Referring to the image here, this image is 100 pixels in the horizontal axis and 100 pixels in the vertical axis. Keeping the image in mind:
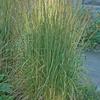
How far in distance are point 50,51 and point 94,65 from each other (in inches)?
91.2

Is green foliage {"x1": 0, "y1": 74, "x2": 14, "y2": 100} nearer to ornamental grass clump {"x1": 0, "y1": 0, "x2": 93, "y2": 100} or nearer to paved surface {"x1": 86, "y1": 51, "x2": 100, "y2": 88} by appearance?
ornamental grass clump {"x1": 0, "y1": 0, "x2": 93, "y2": 100}

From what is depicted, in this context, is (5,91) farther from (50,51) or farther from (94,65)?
(94,65)

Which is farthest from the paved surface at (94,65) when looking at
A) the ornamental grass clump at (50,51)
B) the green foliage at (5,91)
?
the green foliage at (5,91)

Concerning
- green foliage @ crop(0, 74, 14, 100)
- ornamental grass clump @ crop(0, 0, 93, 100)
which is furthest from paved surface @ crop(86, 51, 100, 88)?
green foliage @ crop(0, 74, 14, 100)

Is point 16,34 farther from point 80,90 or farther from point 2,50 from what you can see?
point 80,90

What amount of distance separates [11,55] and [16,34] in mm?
232

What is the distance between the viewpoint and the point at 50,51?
366 centimetres

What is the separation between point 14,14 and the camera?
4324 mm

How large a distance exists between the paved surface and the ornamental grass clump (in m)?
1.08

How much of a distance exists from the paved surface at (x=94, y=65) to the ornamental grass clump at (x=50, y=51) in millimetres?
1078

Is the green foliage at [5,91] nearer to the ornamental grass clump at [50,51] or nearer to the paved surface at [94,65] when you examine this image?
the ornamental grass clump at [50,51]

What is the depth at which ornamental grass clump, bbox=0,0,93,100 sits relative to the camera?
3.65 metres

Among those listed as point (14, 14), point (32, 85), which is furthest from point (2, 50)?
point (32, 85)

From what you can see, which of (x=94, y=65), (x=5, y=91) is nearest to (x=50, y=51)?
(x=5, y=91)
